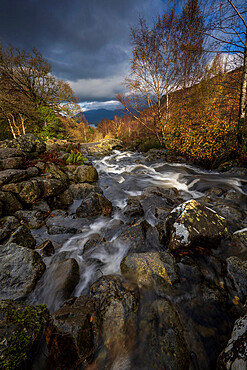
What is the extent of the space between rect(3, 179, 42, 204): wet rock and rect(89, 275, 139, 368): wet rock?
4.37m

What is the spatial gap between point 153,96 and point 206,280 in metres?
14.0

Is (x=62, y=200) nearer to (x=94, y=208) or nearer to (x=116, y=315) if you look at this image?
(x=94, y=208)

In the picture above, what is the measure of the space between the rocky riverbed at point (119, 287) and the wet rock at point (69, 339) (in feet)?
0.04

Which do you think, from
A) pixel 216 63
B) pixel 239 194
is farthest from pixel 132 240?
pixel 216 63

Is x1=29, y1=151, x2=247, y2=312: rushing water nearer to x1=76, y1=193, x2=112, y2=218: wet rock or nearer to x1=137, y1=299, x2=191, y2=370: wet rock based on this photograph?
x1=76, y1=193, x2=112, y2=218: wet rock

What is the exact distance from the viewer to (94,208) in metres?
5.33

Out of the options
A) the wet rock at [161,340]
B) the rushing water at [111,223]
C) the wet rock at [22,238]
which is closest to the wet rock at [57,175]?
the rushing water at [111,223]

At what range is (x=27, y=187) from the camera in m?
5.24

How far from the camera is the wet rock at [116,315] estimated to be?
5.87 feet

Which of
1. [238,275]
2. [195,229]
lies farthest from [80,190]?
[238,275]

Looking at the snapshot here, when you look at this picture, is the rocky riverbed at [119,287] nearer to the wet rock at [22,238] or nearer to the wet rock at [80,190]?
the wet rock at [22,238]

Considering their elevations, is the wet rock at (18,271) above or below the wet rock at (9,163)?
below

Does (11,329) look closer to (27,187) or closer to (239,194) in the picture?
(27,187)

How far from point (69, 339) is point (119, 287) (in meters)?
0.97
